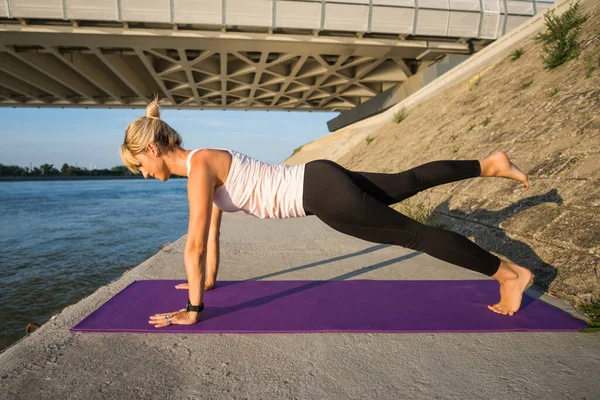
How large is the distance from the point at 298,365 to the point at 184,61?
2253cm

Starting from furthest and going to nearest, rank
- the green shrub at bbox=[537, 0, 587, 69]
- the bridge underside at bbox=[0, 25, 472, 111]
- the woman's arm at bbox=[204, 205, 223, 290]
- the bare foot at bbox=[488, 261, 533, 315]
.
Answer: the bridge underside at bbox=[0, 25, 472, 111]
the green shrub at bbox=[537, 0, 587, 69]
the woman's arm at bbox=[204, 205, 223, 290]
the bare foot at bbox=[488, 261, 533, 315]

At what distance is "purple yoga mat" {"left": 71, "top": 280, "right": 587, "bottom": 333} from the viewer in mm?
2232

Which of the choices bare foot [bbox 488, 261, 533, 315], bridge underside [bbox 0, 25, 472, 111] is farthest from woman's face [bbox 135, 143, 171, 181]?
bridge underside [bbox 0, 25, 472, 111]

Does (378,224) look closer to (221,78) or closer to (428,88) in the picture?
(428,88)

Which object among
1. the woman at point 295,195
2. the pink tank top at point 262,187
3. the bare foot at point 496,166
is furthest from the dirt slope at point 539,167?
the pink tank top at point 262,187

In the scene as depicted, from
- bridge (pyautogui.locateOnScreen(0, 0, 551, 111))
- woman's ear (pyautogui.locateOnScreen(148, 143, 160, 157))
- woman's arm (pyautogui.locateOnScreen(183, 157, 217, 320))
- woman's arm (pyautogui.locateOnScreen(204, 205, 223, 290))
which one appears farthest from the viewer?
bridge (pyautogui.locateOnScreen(0, 0, 551, 111))

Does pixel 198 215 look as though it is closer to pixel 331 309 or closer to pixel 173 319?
pixel 173 319

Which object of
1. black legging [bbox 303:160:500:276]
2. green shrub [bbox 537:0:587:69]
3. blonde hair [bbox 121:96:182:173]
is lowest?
black legging [bbox 303:160:500:276]

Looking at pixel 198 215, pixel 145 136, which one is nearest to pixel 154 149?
pixel 145 136

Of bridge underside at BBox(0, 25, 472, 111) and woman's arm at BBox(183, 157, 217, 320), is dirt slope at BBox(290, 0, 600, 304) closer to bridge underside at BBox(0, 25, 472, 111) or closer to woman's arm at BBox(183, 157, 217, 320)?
woman's arm at BBox(183, 157, 217, 320)

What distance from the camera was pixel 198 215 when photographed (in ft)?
7.06

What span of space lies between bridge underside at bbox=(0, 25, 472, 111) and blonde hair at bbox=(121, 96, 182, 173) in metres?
17.7

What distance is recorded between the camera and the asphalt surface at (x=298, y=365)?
160 centimetres

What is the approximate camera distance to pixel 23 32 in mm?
16703
